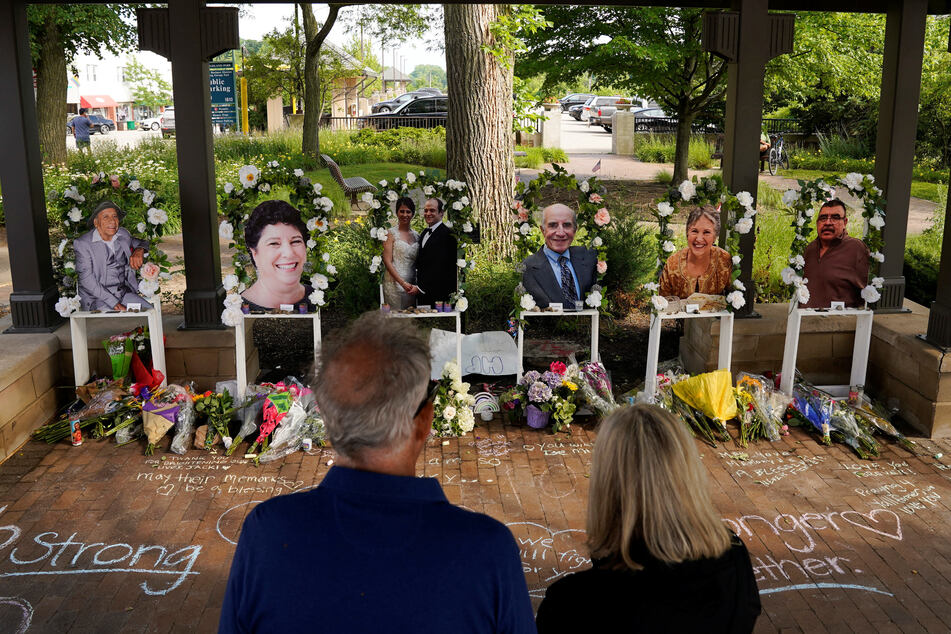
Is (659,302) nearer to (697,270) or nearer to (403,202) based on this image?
(697,270)

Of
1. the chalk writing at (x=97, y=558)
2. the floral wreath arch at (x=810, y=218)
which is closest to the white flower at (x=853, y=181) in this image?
the floral wreath arch at (x=810, y=218)

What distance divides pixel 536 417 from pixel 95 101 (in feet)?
160

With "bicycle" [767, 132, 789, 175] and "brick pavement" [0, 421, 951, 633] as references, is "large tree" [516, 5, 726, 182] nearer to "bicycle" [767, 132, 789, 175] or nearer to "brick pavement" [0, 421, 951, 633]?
"bicycle" [767, 132, 789, 175]

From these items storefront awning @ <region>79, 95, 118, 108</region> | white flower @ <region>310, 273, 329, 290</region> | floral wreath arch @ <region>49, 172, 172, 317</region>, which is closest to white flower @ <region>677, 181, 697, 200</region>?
white flower @ <region>310, 273, 329, 290</region>

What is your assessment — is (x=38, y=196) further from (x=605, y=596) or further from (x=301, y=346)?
(x=605, y=596)

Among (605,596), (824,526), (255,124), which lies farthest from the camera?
(255,124)

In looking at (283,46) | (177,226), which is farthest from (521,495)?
(283,46)

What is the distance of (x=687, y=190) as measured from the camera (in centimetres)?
601

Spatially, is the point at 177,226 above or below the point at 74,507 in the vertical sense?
above

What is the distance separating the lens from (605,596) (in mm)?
2213

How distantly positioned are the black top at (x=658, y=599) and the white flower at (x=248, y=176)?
4.37 meters

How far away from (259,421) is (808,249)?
423cm

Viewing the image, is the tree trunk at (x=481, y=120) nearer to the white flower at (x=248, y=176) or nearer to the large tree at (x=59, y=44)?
the white flower at (x=248, y=176)

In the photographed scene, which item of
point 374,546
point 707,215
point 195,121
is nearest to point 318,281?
point 195,121
